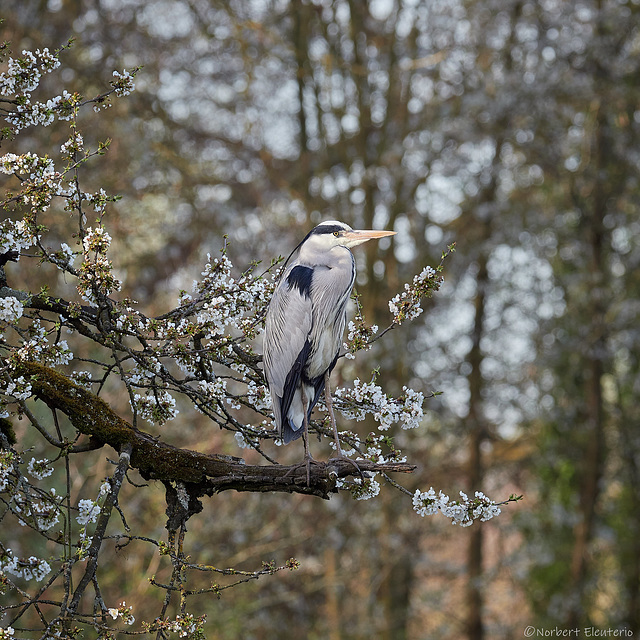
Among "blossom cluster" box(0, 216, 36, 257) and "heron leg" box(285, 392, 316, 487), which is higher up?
"blossom cluster" box(0, 216, 36, 257)

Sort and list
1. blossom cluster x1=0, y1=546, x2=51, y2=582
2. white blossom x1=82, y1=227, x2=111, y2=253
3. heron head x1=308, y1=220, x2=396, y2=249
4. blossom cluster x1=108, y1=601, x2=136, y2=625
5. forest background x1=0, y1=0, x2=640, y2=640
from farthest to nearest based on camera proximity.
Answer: forest background x1=0, y1=0, x2=640, y2=640
heron head x1=308, y1=220, x2=396, y2=249
white blossom x1=82, y1=227, x2=111, y2=253
blossom cluster x1=0, y1=546, x2=51, y2=582
blossom cluster x1=108, y1=601, x2=136, y2=625

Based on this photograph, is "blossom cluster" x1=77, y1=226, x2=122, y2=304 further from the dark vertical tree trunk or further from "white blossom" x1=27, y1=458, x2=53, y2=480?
the dark vertical tree trunk

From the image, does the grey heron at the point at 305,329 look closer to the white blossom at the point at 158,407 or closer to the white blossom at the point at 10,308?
the white blossom at the point at 158,407

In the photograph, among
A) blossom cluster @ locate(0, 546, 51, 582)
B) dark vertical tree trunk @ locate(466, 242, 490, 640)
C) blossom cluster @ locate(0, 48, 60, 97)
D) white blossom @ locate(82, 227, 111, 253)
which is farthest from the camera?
dark vertical tree trunk @ locate(466, 242, 490, 640)

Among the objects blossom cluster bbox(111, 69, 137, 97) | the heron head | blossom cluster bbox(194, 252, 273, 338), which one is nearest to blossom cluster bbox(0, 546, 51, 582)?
blossom cluster bbox(194, 252, 273, 338)

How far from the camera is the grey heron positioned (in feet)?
9.14

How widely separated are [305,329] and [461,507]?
3.06ft

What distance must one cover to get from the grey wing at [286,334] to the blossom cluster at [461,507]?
0.65 metres

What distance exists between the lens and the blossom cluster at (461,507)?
7.19 ft

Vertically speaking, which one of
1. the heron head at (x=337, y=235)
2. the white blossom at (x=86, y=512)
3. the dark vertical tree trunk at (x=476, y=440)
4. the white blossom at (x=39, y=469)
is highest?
the dark vertical tree trunk at (x=476, y=440)

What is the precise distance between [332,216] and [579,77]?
2687 millimetres

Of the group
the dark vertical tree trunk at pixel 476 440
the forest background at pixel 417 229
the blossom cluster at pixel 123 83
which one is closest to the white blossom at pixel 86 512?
the blossom cluster at pixel 123 83

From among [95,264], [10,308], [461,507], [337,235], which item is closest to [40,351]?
[10,308]

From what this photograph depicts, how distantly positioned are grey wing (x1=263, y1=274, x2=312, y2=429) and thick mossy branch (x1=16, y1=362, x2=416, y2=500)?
1.56 ft
